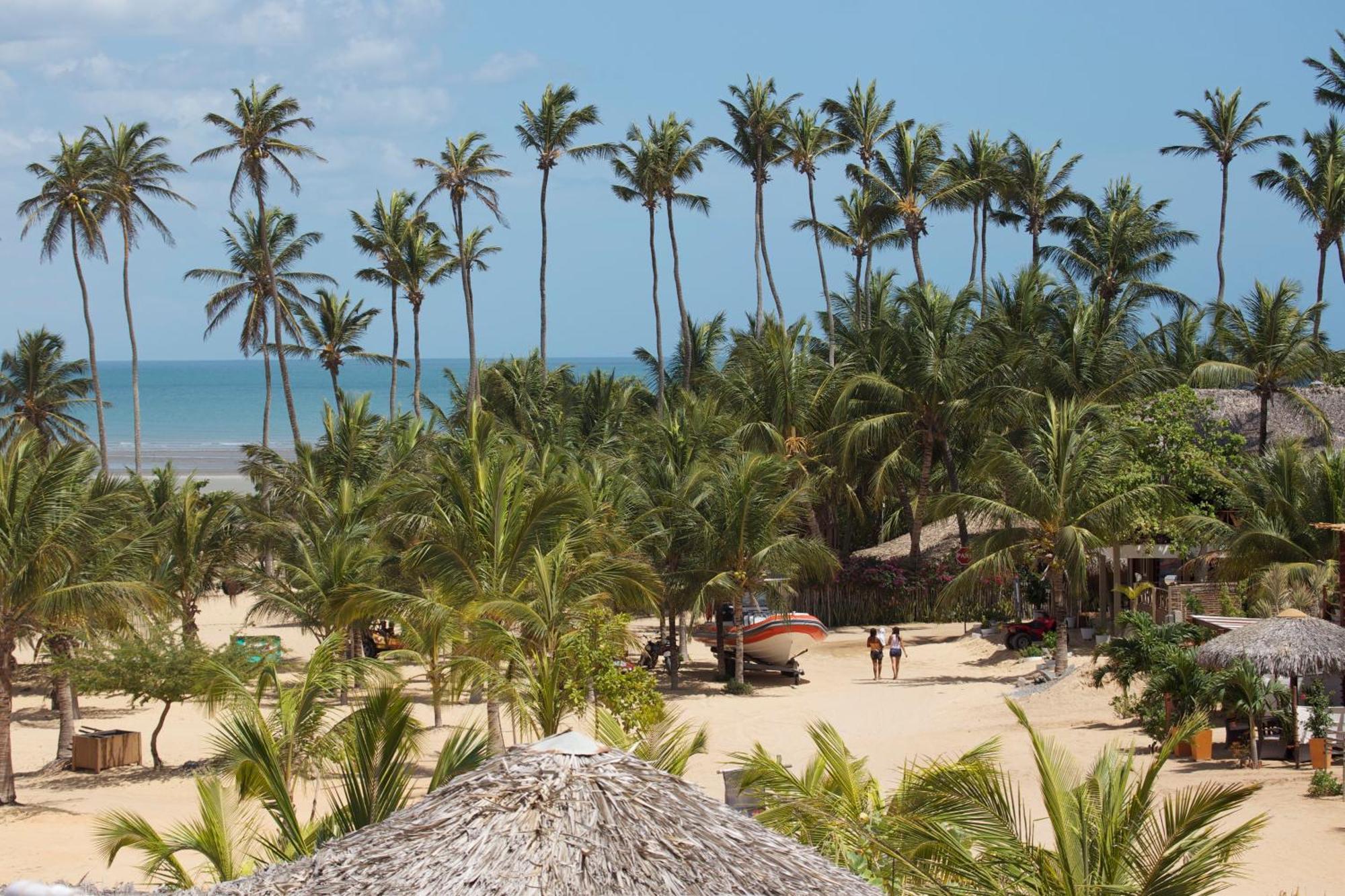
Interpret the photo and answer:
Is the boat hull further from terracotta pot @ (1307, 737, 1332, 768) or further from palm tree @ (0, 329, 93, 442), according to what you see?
palm tree @ (0, 329, 93, 442)

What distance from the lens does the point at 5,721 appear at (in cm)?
1812

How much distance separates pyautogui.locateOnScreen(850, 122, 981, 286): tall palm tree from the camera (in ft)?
139

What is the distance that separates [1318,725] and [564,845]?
43.5ft

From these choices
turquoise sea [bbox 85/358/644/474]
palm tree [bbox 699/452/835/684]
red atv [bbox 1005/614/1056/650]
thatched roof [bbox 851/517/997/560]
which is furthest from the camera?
turquoise sea [bbox 85/358/644/474]

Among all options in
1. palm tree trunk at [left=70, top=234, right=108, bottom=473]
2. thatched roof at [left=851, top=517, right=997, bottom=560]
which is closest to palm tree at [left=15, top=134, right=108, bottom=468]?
palm tree trunk at [left=70, top=234, right=108, bottom=473]

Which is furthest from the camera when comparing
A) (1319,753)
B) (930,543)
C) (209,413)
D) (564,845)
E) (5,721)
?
(209,413)

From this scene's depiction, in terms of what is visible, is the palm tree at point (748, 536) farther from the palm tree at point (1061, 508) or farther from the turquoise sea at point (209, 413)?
the turquoise sea at point (209, 413)

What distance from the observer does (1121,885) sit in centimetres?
788

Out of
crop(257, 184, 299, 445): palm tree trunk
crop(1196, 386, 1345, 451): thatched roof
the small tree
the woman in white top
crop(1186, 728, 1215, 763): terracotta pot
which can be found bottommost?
crop(1186, 728, 1215, 763): terracotta pot

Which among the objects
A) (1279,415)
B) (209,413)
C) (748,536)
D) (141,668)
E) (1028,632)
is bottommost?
(1028,632)

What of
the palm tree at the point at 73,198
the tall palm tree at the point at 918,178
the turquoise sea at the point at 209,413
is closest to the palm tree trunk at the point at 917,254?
the tall palm tree at the point at 918,178

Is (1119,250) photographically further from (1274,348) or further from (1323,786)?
(1323,786)

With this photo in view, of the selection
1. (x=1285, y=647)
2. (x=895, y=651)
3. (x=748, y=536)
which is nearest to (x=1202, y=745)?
(x=1285, y=647)

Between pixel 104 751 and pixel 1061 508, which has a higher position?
pixel 1061 508
